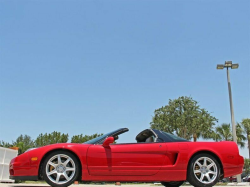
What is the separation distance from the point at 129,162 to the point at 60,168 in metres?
1.20

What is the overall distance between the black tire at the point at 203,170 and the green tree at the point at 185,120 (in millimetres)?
24275

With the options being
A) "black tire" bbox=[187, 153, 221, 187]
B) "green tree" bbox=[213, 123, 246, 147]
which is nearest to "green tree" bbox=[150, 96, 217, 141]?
"green tree" bbox=[213, 123, 246, 147]

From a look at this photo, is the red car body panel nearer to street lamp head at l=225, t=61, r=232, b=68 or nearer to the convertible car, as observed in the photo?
the convertible car

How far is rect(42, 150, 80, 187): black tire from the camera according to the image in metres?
Result: 4.93

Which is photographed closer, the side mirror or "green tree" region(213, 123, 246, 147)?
the side mirror

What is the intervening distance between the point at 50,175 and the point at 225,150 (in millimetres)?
3291

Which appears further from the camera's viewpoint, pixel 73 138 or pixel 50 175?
pixel 73 138

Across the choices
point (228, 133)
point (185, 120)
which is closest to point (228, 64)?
point (185, 120)

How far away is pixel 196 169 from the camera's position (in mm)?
5352

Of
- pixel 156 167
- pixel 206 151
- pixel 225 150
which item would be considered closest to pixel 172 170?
pixel 156 167

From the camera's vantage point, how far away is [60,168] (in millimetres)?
4984

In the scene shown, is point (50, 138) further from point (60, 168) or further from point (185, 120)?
point (60, 168)

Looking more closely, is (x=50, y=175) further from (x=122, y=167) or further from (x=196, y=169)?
(x=196, y=169)

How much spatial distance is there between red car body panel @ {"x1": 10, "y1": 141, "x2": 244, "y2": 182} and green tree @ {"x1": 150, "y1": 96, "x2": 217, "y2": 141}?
24456mm
